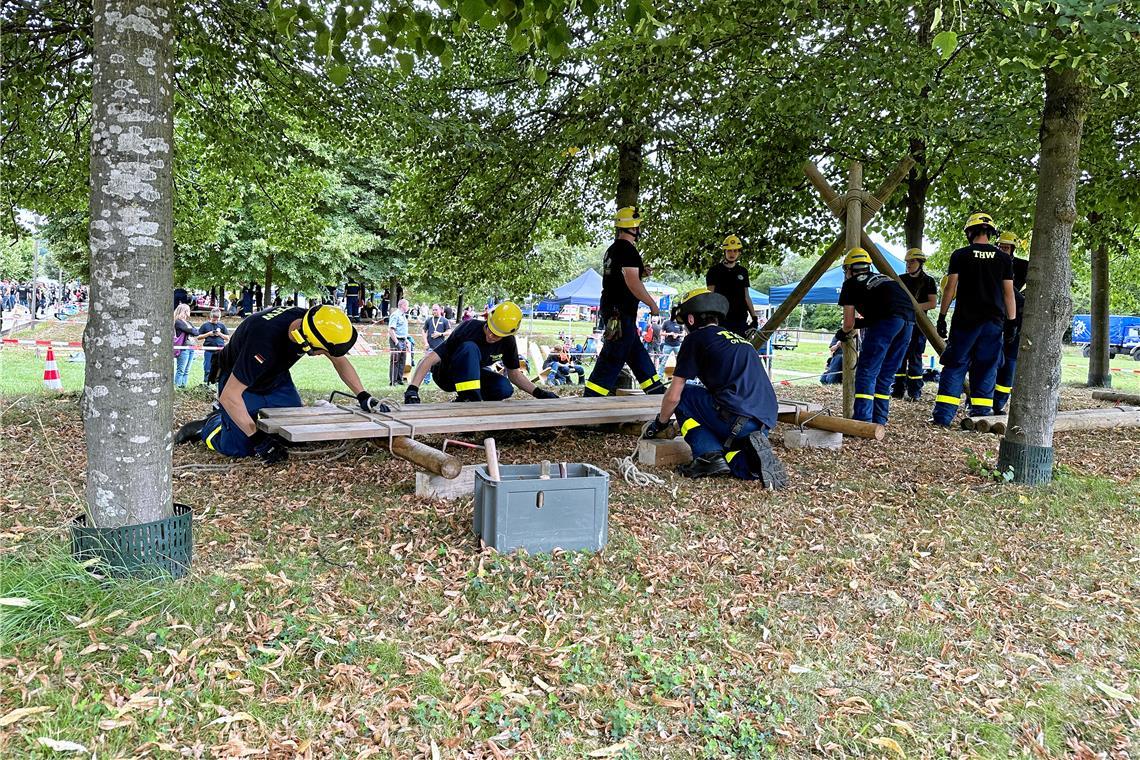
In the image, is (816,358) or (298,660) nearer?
(298,660)

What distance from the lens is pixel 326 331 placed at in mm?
5203

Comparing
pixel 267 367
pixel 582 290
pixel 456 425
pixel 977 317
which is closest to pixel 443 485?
pixel 456 425

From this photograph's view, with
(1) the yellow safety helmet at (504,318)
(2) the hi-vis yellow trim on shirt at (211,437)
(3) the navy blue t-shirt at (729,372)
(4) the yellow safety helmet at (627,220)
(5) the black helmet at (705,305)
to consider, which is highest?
(4) the yellow safety helmet at (627,220)

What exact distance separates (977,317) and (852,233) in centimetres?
152

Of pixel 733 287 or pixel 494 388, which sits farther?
pixel 733 287

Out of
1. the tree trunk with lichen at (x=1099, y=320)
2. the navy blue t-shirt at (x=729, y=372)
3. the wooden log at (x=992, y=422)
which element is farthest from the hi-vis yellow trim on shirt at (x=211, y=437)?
the tree trunk with lichen at (x=1099, y=320)

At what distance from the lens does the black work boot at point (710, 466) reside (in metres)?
5.61

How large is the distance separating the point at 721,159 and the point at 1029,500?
613 centimetres

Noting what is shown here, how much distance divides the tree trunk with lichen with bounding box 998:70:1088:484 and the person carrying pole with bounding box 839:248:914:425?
179 cm

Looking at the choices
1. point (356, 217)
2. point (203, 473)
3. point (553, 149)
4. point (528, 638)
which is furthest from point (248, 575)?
point (356, 217)

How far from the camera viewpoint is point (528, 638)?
3150 mm

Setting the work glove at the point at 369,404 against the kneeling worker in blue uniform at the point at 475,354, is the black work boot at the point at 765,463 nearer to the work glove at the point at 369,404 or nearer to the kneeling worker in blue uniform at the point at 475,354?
the kneeling worker in blue uniform at the point at 475,354

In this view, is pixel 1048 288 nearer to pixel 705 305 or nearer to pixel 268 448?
pixel 705 305

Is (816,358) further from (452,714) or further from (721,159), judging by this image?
(452,714)
